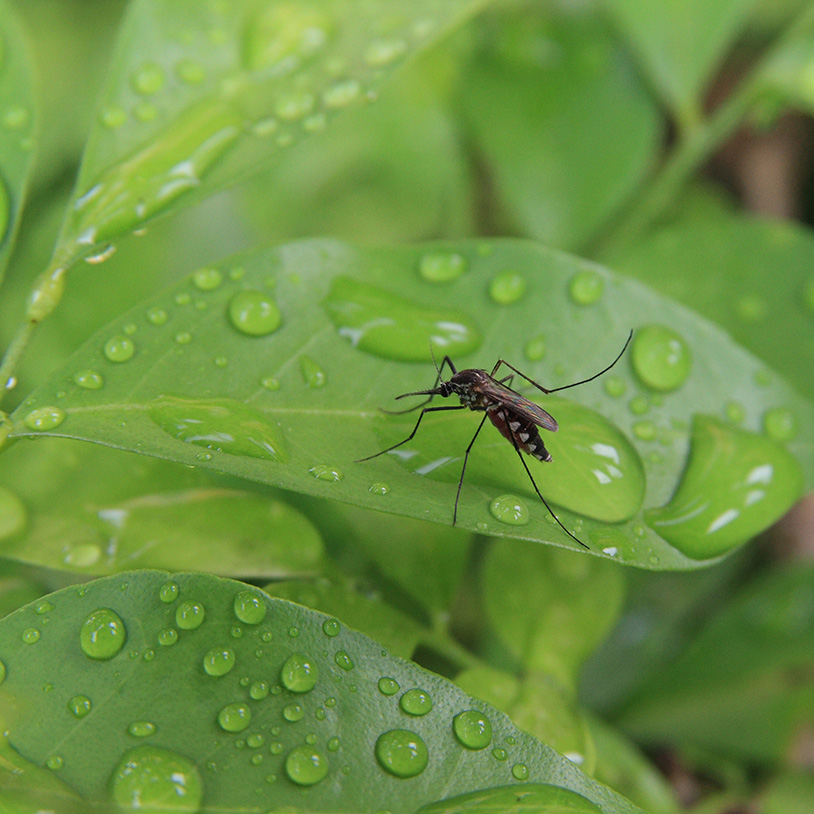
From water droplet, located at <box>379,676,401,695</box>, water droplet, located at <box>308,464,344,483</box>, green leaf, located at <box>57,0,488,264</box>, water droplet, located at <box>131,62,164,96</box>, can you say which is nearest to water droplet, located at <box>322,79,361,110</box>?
green leaf, located at <box>57,0,488,264</box>

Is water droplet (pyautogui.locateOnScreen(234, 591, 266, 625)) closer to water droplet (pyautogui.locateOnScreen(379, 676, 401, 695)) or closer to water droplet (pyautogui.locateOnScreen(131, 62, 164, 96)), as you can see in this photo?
water droplet (pyautogui.locateOnScreen(379, 676, 401, 695))

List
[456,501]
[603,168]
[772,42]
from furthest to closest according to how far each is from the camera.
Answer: [772,42] → [603,168] → [456,501]

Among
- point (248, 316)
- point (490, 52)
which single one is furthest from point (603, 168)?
point (248, 316)

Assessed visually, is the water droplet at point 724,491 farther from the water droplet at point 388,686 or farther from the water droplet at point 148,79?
the water droplet at point 148,79

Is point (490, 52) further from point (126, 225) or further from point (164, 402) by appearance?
point (164, 402)

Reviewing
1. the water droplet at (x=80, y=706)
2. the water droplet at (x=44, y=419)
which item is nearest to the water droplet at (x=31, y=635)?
the water droplet at (x=80, y=706)

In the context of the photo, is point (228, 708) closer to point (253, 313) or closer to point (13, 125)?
point (253, 313)
